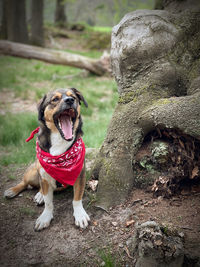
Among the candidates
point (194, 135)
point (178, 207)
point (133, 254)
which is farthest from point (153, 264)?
point (194, 135)

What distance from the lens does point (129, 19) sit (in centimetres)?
331

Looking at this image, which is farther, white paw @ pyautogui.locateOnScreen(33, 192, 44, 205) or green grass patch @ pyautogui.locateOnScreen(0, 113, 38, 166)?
green grass patch @ pyautogui.locateOnScreen(0, 113, 38, 166)

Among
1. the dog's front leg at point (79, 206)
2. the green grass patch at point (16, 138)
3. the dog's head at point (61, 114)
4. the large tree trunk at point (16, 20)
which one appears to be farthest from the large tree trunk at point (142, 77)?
the large tree trunk at point (16, 20)

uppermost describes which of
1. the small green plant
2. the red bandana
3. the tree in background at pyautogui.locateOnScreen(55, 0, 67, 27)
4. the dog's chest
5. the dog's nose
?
the tree in background at pyautogui.locateOnScreen(55, 0, 67, 27)

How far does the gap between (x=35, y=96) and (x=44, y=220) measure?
577cm

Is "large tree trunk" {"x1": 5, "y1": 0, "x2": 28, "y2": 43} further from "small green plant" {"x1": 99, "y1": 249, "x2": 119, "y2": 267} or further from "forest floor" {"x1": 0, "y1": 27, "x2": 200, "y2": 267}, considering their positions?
"small green plant" {"x1": 99, "y1": 249, "x2": 119, "y2": 267}

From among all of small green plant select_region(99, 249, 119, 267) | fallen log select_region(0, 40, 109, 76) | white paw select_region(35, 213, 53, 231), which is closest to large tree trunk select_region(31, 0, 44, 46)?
fallen log select_region(0, 40, 109, 76)

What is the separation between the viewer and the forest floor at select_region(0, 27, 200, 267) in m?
2.51

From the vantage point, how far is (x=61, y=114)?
3.07 m

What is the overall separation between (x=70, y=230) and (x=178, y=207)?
132 centimetres

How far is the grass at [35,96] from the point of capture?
17.1 ft

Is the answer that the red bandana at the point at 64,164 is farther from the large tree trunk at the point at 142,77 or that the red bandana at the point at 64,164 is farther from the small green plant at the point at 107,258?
the small green plant at the point at 107,258

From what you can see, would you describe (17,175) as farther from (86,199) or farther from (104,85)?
(104,85)

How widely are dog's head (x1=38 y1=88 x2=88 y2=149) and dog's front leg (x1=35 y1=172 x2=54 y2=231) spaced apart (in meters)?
0.68
